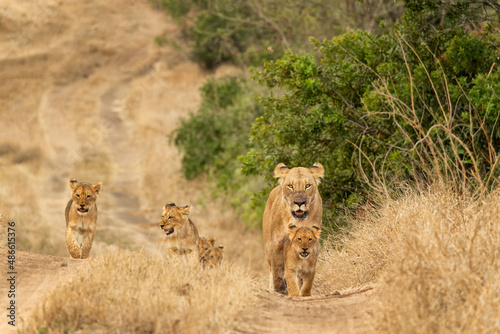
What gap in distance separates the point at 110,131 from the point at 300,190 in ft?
102

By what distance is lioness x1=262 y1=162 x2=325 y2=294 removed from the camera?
9156 mm

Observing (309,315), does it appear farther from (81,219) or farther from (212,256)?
(81,219)

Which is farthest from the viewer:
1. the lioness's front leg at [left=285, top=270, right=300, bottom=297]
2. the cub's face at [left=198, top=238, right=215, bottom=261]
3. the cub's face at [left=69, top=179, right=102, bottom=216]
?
the cub's face at [left=198, top=238, right=215, bottom=261]

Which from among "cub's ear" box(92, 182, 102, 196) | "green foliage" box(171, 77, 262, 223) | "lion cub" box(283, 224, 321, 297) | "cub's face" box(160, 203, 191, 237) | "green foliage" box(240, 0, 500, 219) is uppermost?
"green foliage" box(171, 77, 262, 223)

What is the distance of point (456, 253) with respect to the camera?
7.63 meters

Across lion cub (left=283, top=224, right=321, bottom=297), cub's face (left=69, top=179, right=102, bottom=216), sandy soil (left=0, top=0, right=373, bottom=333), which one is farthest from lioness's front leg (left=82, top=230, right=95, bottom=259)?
lion cub (left=283, top=224, right=321, bottom=297)

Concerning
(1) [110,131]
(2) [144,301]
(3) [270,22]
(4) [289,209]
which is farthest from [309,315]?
(1) [110,131]

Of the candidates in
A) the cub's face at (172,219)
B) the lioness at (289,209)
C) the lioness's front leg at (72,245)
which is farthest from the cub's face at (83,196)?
the lioness at (289,209)

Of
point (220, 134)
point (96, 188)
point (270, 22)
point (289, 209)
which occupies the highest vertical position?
point (270, 22)

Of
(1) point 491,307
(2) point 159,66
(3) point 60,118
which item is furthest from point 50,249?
(2) point 159,66

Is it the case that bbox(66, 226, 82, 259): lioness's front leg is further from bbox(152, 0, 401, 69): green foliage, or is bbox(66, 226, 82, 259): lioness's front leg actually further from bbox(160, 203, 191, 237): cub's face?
bbox(152, 0, 401, 69): green foliage

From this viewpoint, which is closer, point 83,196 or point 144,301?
point 144,301

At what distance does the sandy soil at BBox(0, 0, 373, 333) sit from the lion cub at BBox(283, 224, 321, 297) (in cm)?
40

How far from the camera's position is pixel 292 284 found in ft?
30.9
